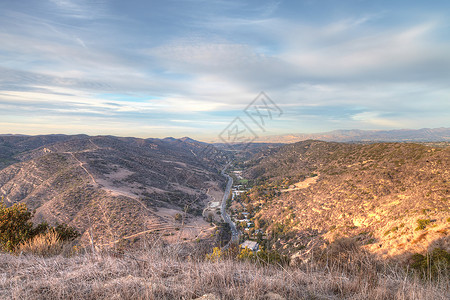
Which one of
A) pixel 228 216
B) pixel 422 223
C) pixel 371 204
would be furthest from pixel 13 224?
pixel 228 216

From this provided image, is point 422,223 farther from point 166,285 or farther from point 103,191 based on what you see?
point 103,191

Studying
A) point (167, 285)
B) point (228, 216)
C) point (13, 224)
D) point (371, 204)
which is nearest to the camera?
point (167, 285)

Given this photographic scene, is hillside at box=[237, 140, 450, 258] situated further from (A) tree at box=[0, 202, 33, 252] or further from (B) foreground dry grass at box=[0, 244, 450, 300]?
(A) tree at box=[0, 202, 33, 252]

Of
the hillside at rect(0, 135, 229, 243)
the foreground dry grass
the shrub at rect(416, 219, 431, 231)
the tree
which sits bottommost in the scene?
the hillside at rect(0, 135, 229, 243)

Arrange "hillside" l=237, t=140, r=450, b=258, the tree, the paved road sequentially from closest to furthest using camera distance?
the tree → "hillside" l=237, t=140, r=450, b=258 → the paved road

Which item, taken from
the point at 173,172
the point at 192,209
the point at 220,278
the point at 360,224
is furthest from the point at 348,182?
the point at 173,172

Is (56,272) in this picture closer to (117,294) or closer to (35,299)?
(35,299)

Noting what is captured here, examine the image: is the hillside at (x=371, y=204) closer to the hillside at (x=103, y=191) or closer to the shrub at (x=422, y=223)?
the shrub at (x=422, y=223)

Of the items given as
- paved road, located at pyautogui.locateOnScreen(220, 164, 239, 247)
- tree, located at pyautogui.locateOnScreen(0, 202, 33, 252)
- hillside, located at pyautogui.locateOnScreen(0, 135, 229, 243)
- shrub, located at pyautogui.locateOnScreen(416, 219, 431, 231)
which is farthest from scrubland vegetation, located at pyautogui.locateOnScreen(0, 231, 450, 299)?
paved road, located at pyautogui.locateOnScreen(220, 164, 239, 247)
